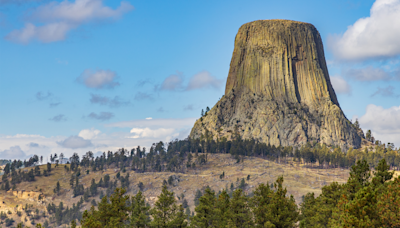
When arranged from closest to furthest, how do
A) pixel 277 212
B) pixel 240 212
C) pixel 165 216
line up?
pixel 277 212
pixel 240 212
pixel 165 216

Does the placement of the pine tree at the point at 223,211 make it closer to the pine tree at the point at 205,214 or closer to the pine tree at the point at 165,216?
the pine tree at the point at 205,214

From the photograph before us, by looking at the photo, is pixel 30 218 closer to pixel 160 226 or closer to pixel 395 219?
pixel 160 226

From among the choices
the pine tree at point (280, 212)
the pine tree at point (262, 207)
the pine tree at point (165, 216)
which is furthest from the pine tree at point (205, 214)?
the pine tree at point (280, 212)

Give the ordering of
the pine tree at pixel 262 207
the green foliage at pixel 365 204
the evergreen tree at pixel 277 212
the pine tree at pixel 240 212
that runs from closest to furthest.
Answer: the green foliage at pixel 365 204 → the evergreen tree at pixel 277 212 → the pine tree at pixel 262 207 → the pine tree at pixel 240 212

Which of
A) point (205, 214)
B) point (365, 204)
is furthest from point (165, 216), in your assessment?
point (365, 204)

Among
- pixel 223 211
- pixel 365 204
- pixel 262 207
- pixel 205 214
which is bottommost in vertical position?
pixel 205 214

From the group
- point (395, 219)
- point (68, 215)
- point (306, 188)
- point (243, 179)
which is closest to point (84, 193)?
point (68, 215)

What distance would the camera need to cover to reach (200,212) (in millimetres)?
59656

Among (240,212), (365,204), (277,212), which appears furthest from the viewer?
(240,212)

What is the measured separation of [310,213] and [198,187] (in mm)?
130409

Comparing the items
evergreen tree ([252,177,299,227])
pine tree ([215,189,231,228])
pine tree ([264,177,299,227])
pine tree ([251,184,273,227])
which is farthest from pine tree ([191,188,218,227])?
pine tree ([264,177,299,227])

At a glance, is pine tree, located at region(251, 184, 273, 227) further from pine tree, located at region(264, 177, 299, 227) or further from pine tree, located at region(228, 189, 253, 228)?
pine tree, located at region(228, 189, 253, 228)

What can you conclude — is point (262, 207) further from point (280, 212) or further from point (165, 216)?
point (165, 216)

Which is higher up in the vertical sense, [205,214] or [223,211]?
[223,211]
